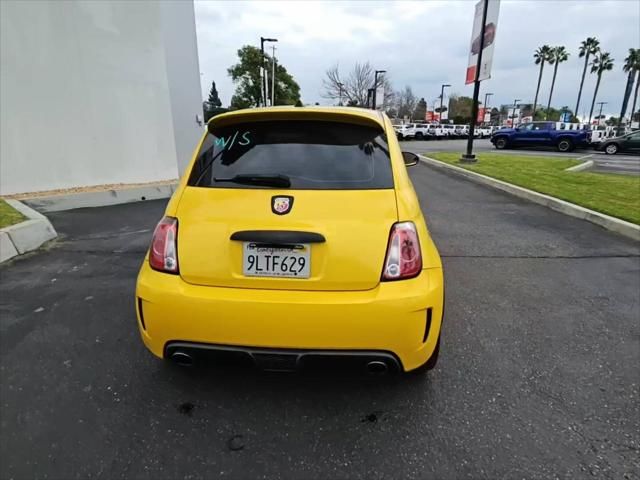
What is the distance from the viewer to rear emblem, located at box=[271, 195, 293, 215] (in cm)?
202

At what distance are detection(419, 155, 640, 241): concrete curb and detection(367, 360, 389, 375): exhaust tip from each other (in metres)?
5.34

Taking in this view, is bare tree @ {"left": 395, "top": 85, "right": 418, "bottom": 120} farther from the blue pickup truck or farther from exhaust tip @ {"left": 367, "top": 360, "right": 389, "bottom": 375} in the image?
exhaust tip @ {"left": 367, "top": 360, "right": 389, "bottom": 375}

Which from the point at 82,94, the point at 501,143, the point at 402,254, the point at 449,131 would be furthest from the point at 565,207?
the point at 449,131

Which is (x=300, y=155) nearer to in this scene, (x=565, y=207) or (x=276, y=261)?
(x=276, y=261)

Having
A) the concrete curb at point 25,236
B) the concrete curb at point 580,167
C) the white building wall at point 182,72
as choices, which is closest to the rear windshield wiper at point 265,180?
the concrete curb at point 25,236

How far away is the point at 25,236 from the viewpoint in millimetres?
4836

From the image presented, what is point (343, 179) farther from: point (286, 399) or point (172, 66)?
point (172, 66)

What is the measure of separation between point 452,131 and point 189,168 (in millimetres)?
46932

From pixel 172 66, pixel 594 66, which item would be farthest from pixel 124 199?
pixel 594 66

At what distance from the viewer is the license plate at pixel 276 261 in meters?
1.96

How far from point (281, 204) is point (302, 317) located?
0.60 metres

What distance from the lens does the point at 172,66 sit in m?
10.4

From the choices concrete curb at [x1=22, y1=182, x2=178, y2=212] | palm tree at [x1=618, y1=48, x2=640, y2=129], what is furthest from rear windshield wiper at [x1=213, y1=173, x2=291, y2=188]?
palm tree at [x1=618, y1=48, x2=640, y2=129]

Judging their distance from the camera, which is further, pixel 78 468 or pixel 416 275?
pixel 416 275
